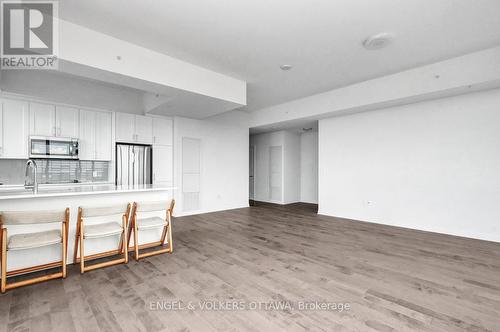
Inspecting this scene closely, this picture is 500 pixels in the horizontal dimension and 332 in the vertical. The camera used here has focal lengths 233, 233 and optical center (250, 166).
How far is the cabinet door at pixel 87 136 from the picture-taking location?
4906 mm

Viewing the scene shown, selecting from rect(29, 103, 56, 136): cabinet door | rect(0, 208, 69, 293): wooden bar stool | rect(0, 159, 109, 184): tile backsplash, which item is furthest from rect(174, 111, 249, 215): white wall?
rect(0, 208, 69, 293): wooden bar stool

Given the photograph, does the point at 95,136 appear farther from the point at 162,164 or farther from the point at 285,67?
the point at 285,67

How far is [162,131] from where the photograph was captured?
609 cm

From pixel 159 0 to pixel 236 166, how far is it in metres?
5.41

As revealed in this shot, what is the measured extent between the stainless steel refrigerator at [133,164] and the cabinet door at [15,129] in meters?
1.55

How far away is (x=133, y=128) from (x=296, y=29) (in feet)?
14.1

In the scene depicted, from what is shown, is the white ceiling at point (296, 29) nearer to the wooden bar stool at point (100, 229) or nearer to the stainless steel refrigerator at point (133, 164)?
the wooden bar stool at point (100, 229)

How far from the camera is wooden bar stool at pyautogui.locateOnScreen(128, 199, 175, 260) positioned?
3.36m

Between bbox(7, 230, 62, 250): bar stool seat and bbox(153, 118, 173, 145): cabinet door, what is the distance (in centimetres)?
350

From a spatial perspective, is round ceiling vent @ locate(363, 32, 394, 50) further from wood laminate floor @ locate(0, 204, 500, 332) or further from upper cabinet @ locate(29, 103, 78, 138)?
upper cabinet @ locate(29, 103, 78, 138)

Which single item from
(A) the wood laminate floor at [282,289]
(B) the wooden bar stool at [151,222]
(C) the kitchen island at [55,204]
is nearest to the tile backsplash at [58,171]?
(C) the kitchen island at [55,204]

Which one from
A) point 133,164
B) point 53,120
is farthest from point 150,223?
point 53,120

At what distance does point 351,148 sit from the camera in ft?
20.2

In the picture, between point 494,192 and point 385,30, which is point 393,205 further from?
point 385,30
